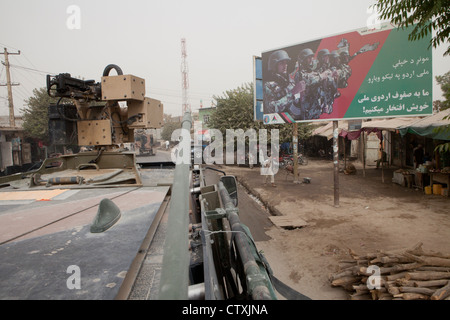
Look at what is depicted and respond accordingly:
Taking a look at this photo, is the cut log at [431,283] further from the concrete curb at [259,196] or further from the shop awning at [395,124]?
the shop awning at [395,124]

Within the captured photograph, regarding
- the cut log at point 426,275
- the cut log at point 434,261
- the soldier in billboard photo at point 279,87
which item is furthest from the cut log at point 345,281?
the soldier in billboard photo at point 279,87

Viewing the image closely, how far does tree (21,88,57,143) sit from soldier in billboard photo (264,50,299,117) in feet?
60.8

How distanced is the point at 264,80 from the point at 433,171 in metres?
7.32

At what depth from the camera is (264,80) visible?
1234 centimetres

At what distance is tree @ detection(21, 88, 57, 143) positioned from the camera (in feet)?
74.6

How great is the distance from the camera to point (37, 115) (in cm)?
2303

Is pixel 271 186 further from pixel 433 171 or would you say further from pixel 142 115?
pixel 142 115

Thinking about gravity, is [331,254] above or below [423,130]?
below

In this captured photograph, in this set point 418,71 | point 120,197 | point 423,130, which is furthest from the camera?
point 423,130

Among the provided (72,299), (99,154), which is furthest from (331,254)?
(72,299)

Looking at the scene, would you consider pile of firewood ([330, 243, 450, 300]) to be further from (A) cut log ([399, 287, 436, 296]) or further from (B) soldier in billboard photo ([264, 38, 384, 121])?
(B) soldier in billboard photo ([264, 38, 384, 121])

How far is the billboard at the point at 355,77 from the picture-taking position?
8.22 meters

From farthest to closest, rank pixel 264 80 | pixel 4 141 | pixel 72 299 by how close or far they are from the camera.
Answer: pixel 4 141 < pixel 264 80 < pixel 72 299

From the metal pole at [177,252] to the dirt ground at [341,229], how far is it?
169 inches
